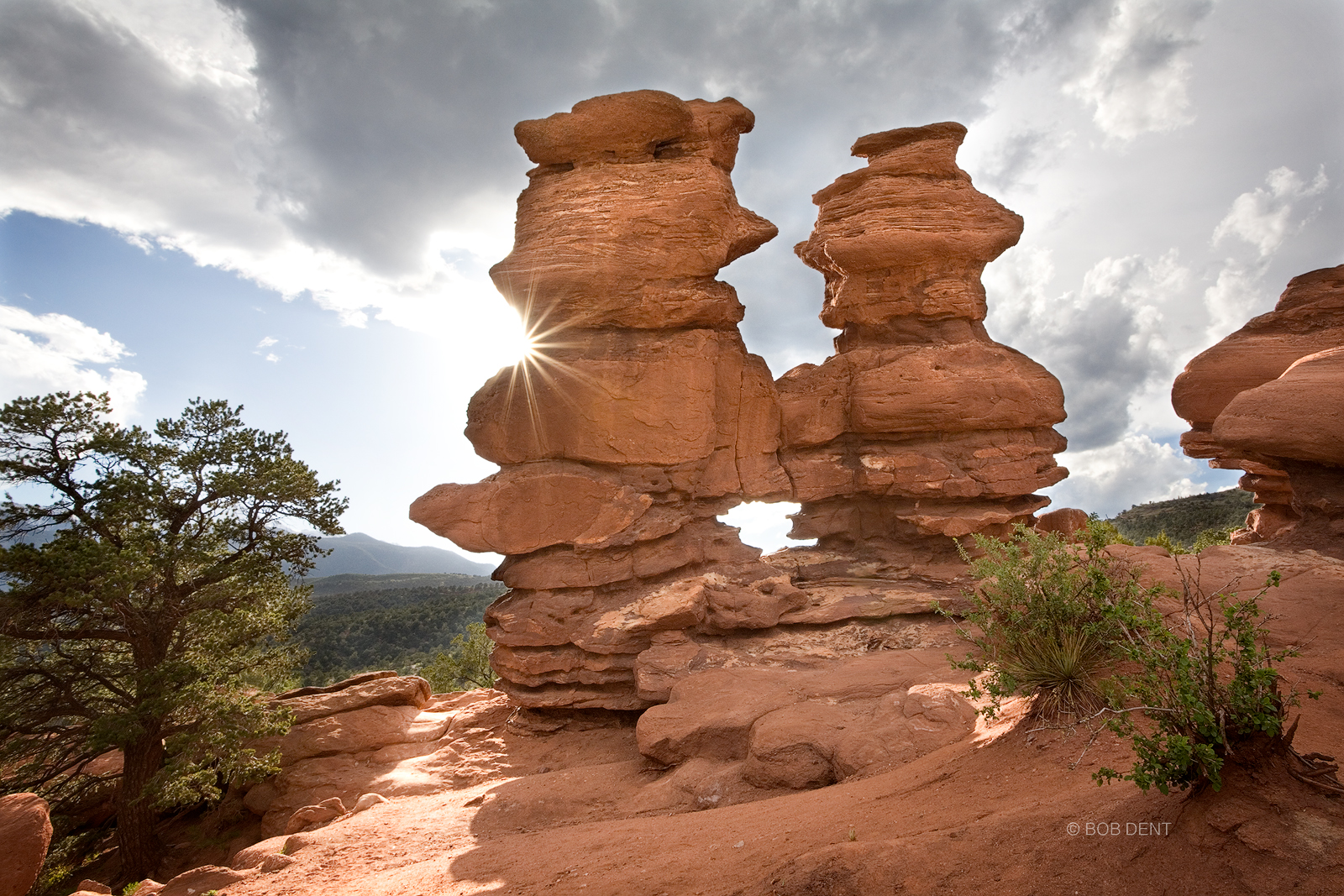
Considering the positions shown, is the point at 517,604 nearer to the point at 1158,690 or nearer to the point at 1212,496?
the point at 1158,690

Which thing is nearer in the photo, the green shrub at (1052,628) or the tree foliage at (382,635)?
the green shrub at (1052,628)

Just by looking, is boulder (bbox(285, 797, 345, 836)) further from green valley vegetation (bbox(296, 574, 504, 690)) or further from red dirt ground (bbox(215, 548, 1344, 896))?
green valley vegetation (bbox(296, 574, 504, 690))

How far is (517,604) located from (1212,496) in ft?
187

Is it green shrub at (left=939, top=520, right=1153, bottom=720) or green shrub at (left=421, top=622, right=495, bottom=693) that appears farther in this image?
green shrub at (left=421, top=622, right=495, bottom=693)

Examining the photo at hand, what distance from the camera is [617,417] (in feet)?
49.4

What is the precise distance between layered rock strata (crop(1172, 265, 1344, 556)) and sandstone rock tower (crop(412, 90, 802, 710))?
9.56 metres

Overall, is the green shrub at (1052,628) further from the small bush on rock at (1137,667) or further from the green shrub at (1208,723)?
the green shrub at (1208,723)

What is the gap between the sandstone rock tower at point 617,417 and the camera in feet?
46.4

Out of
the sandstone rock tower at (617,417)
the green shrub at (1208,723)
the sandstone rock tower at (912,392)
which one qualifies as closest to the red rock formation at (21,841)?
the sandstone rock tower at (617,417)

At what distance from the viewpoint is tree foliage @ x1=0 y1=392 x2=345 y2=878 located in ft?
36.3

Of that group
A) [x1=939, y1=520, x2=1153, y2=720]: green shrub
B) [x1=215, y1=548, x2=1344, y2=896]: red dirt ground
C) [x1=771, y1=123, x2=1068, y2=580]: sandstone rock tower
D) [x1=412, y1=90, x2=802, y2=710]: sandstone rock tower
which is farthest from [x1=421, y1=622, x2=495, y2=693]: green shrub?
[x1=939, y1=520, x2=1153, y2=720]: green shrub

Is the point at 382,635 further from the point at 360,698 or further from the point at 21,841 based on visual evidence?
the point at 21,841

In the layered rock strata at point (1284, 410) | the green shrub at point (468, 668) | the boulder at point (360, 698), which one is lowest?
the green shrub at point (468, 668)

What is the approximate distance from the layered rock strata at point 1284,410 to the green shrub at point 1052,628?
25.2ft
